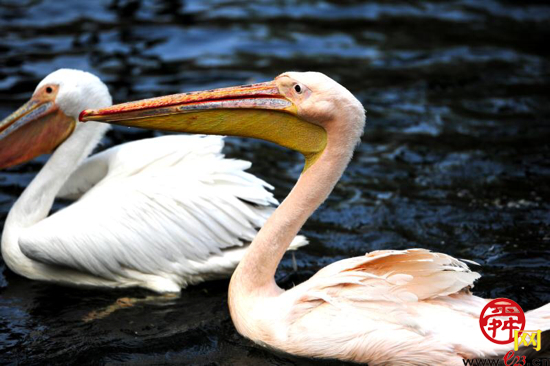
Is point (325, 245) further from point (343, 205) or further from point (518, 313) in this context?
point (518, 313)

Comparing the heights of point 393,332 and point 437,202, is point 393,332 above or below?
above

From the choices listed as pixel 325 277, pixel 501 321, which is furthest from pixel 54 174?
pixel 501 321

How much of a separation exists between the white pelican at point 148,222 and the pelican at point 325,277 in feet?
2.08

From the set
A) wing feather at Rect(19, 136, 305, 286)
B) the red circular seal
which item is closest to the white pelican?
wing feather at Rect(19, 136, 305, 286)

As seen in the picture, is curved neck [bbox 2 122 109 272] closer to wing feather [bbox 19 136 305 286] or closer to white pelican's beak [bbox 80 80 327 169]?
wing feather [bbox 19 136 305 286]

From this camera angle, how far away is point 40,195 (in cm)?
454

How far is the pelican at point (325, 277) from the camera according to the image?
3166 mm

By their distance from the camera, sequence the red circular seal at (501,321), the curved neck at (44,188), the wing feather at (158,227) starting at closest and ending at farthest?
the red circular seal at (501,321)
the wing feather at (158,227)
the curved neck at (44,188)

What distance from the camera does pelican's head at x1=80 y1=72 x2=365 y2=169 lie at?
3.47 m

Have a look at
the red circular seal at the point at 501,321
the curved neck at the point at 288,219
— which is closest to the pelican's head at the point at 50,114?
the curved neck at the point at 288,219

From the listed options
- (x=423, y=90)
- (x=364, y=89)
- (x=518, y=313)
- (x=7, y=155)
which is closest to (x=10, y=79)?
(x=7, y=155)

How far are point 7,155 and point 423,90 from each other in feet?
14.1

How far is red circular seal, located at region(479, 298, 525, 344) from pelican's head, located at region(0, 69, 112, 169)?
266 cm

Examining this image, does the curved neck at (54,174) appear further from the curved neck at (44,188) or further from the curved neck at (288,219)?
the curved neck at (288,219)
